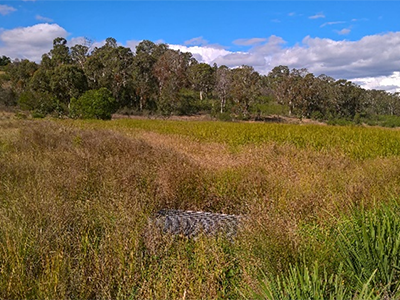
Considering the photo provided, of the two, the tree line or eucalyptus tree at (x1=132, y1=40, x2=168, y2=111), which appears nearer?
the tree line

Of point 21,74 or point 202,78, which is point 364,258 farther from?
point 202,78

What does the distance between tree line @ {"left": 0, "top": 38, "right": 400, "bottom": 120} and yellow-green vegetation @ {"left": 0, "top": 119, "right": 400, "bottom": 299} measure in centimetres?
2964

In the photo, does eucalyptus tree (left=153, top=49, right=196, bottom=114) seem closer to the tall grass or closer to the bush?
the bush

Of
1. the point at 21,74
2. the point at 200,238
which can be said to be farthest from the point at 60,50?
the point at 200,238

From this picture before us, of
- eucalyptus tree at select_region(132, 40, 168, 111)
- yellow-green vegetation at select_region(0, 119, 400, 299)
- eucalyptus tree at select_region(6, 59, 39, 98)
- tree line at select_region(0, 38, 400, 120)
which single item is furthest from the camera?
eucalyptus tree at select_region(6, 59, 39, 98)

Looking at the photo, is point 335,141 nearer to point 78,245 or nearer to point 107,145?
point 107,145

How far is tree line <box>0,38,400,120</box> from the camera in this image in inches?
1534

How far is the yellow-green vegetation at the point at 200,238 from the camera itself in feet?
9.12

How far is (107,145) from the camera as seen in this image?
392 inches

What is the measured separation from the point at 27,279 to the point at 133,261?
0.91 m

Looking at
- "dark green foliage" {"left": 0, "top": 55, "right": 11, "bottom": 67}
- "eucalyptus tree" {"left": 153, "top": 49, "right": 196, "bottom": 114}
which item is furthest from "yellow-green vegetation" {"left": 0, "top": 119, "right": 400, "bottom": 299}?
"dark green foliage" {"left": 0, "top": 55, "right": 11, "bottom": 67}

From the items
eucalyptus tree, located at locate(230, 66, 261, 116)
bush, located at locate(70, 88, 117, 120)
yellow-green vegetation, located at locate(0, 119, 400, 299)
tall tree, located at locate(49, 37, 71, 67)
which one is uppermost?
tall tree, located at locate(49, 37, 71, 67)

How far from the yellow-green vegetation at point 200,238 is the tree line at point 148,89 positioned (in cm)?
2964

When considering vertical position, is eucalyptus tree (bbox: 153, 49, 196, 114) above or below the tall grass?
above
